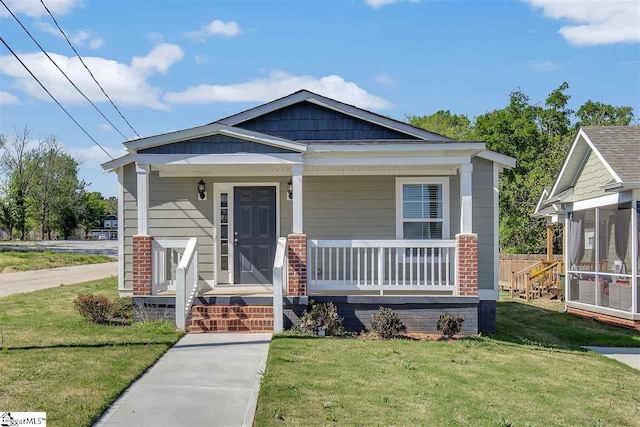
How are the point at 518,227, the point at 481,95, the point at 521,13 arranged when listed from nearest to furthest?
the point at 521,13 → the point at 518,227 → the point at 481,95

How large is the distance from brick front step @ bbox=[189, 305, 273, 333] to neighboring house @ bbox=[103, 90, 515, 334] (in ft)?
0.06

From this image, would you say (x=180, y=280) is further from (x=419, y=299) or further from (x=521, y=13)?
(x=521, y=13)

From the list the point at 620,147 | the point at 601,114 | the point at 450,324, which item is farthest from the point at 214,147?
the point at 601,114

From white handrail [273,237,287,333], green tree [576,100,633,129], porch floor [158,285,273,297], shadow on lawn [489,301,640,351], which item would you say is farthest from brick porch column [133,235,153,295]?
green tree [576,100,633,129]

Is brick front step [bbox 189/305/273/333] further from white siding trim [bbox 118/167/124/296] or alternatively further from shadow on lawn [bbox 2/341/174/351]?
white siding trim [bbox 118/167/124/296]

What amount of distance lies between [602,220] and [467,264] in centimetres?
654

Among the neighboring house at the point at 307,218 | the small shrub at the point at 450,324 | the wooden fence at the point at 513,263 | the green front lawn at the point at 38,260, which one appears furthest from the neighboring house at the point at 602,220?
the green front lawn at the point at 38,260

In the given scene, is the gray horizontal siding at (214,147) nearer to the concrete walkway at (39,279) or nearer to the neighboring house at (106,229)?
the concrete walkway at (39,279)

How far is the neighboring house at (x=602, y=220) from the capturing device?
11914 millimetres

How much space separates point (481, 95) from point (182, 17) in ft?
84.1

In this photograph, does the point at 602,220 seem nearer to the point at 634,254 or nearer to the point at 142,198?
the point at 634,254

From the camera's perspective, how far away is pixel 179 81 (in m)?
18.3

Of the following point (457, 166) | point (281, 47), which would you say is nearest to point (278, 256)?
point (457, 166)

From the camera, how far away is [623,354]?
931 cm
